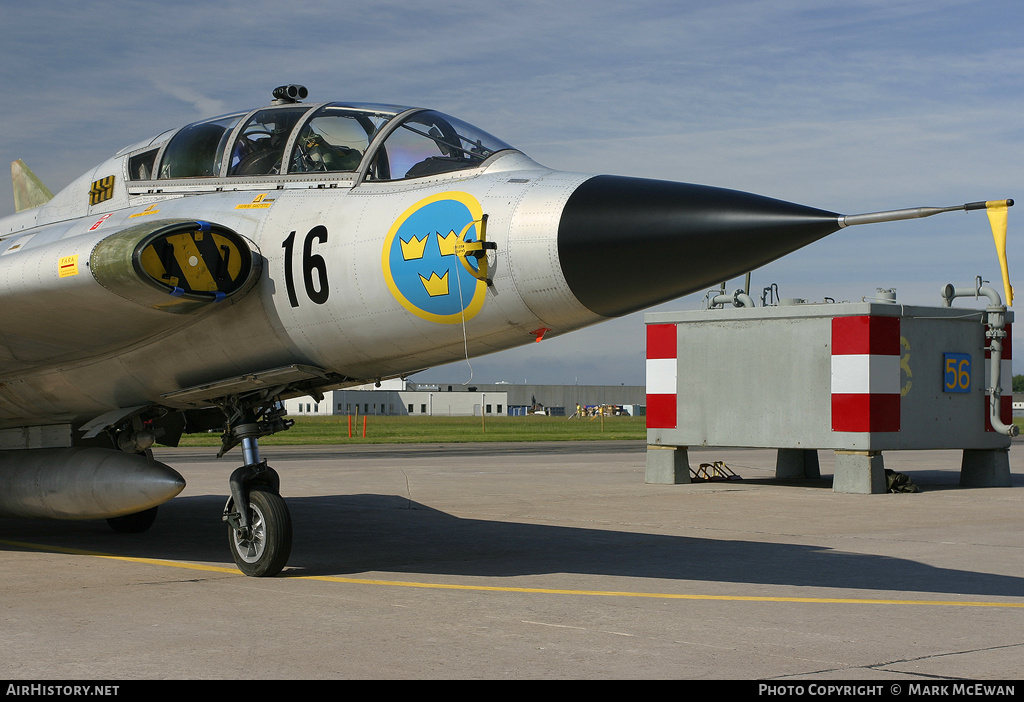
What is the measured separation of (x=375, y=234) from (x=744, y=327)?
1042 centimetres

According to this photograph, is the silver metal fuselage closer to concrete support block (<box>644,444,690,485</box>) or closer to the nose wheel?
the nose wheel

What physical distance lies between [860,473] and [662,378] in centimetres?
355

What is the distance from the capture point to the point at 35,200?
12.2 meters

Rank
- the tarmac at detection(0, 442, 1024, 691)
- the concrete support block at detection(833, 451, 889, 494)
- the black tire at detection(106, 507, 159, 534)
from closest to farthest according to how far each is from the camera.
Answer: the tarmac at detection(0, 442, 1024, 691)
the black tire at detection(106, 507, 159, 534)
the concrete support block at detection(833, 451, 889, 494)

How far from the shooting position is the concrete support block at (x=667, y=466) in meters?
17.5

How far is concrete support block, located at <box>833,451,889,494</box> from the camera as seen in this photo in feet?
50.4

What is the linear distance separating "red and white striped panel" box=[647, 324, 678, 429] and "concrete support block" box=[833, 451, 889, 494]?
9.07ft

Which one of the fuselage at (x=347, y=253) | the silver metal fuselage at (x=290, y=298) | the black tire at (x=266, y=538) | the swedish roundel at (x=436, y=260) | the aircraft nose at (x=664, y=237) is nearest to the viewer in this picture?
the aircraft nose at (x=664, y=237)

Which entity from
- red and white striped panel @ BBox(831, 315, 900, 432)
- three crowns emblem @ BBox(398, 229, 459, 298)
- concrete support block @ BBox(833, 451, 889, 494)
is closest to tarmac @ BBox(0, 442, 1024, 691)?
concrete support block @ BBox(833, 451, 889, 494)

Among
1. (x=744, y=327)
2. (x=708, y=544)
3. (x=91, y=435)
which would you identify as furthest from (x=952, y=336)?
(x=91, y=435)

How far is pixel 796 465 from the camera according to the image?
1889 centimetres

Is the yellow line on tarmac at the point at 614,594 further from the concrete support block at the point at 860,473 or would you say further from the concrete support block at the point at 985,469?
the concrete support block at the point at 985,469

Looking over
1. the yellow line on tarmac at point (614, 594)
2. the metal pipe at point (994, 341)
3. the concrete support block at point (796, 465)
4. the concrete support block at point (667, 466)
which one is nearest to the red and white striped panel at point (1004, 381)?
the metal pipe at point (994, 341)

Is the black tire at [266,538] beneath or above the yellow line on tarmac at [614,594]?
above
